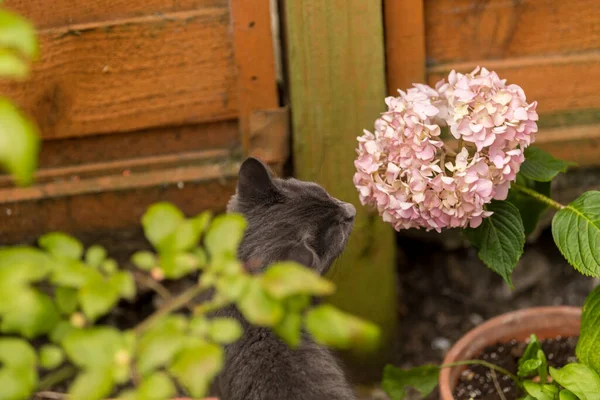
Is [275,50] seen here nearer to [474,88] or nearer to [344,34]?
[344,34]

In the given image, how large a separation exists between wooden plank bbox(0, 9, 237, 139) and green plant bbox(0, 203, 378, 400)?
4.40 ft

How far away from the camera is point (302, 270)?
65 centimetres

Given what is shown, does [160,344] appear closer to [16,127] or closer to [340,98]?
[16,127]

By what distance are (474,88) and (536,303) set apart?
1323 mm

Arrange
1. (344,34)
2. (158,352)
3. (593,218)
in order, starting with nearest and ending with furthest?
(158,352), (593,218), (344,34)

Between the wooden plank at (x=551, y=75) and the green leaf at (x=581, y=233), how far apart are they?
66 cm

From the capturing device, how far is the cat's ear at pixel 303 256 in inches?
47.4

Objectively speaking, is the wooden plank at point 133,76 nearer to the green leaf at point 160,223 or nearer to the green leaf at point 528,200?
the green leaf at point 528,200

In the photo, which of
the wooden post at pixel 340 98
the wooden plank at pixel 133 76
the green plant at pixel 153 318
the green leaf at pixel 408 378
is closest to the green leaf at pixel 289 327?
the green plant at pixel 153 318

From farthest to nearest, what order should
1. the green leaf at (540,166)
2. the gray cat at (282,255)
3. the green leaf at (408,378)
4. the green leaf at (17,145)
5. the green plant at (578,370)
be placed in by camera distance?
1. the green leaf at (408,378)
2. the green leaf at (540,166)
3. the green plant at (578,370)
4. the gray cat at (282,255)
5. the green leaf at (17,145)

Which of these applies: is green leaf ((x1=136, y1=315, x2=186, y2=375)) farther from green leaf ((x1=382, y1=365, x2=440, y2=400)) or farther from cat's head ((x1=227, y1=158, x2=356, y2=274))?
green leaf ((x1=382, y1=365, x2=440, y2=400))

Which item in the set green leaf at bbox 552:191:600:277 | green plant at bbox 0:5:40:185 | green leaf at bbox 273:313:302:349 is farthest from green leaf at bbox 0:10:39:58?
green leaf at bbox 552:191:600:277

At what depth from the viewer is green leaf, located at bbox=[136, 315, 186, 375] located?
24.8 inches

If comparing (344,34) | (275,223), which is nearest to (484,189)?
(275,223)
